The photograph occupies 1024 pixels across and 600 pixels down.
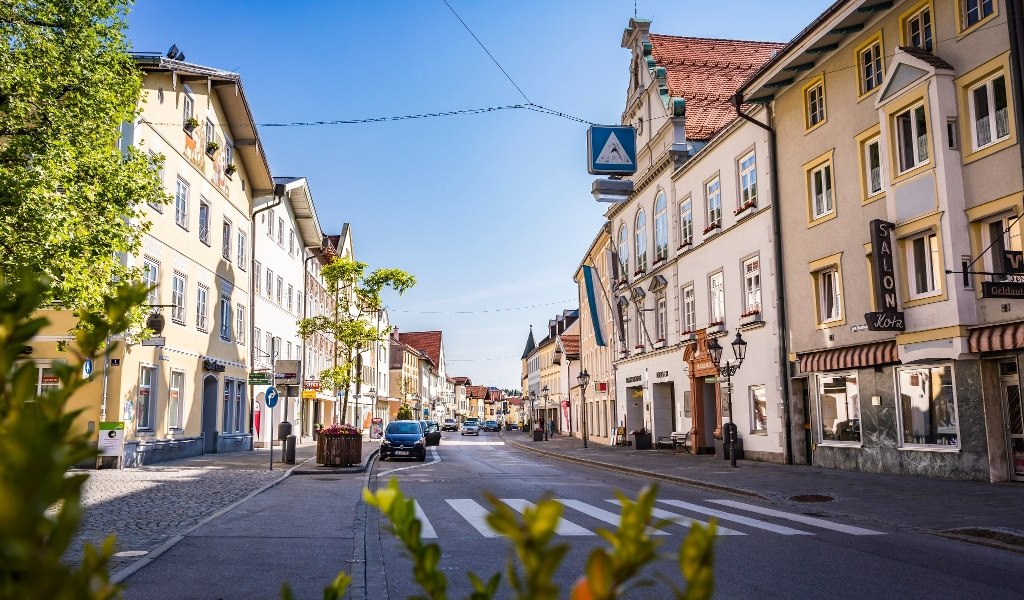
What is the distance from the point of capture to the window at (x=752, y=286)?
25266mm

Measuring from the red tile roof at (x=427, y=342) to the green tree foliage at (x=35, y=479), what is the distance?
4707 inches

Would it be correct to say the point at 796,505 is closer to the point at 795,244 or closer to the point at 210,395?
the point at 795,244

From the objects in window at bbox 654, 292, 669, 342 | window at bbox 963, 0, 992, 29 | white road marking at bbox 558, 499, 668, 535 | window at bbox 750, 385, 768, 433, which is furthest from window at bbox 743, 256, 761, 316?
white road marking at bbox 558, 499, 668, 535

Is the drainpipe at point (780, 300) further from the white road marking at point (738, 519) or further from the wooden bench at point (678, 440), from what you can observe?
the white road marking at point (738, 519)

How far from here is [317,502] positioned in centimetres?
1469

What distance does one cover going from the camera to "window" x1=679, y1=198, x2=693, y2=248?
31.0 m

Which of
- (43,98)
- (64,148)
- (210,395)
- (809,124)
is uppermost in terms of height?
(809,124)

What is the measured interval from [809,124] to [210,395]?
22.1 m

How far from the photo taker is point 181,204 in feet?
88.4

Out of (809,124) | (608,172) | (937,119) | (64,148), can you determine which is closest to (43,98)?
(64,148)

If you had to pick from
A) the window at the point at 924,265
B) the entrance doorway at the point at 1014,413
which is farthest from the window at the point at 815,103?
the entrance doorway at the point at 1014,413

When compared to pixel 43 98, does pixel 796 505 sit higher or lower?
lower

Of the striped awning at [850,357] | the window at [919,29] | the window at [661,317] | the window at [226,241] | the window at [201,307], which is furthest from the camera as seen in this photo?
the window at [661,317]

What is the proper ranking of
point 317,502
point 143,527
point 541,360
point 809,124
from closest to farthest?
point 143,527, point 317,502, point 809,124, point 541,360
